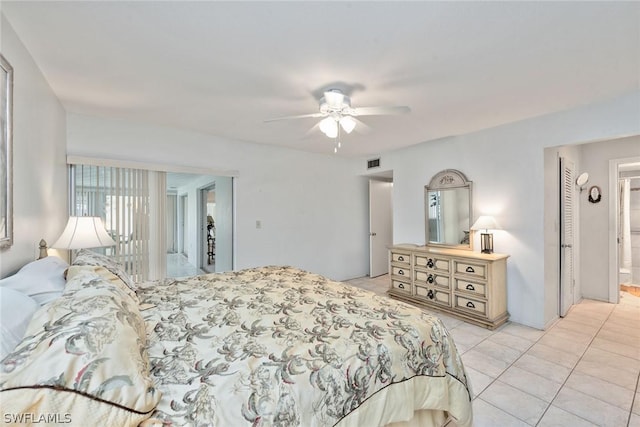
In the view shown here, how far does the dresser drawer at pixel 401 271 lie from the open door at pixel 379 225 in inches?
48.4

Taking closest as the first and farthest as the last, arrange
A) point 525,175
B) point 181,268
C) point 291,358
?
point 291,358
point 525,175
point 181,268

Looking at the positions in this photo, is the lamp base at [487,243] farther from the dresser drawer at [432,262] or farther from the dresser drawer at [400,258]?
the dresser drawer at [400,258]

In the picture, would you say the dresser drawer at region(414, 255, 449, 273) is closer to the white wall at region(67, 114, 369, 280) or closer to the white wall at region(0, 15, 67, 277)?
the white wall at region(67, 114, 369, 280)

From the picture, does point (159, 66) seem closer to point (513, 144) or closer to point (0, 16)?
point (0, 16)

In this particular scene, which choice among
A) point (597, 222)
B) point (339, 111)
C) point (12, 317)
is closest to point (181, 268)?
point (339, 111)

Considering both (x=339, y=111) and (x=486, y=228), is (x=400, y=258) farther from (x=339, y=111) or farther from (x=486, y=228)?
(x=339, y=111)

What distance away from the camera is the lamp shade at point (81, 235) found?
2.05 m

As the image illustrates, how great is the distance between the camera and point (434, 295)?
3520mm

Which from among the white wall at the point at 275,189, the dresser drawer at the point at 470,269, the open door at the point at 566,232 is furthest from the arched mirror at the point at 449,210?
the white wall at the point at 275,189

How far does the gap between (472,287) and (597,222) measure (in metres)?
2.34

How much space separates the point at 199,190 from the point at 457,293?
5119mm

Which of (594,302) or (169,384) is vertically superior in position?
(169,384)

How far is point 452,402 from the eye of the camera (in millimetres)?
1469

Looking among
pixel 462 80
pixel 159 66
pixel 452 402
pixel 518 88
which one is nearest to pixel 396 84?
pixel 462 80
